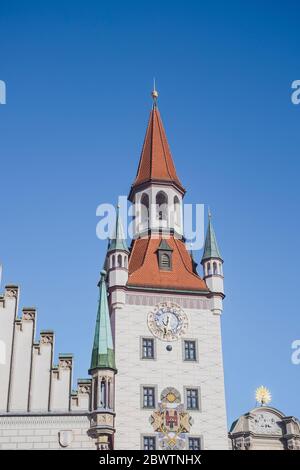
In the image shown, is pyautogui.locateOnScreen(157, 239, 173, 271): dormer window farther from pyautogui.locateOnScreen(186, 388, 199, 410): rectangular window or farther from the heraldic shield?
the heraldic shield

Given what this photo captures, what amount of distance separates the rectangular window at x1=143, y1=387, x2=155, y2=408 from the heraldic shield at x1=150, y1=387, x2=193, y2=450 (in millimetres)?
385

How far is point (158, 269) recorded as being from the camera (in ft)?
138

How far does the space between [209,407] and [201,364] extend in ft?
7.31

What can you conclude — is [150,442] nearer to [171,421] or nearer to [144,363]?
[171,421]

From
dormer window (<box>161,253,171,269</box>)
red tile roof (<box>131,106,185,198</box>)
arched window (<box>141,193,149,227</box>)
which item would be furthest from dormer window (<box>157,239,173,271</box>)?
red tile roof (<box>131,106,185,198</box>)

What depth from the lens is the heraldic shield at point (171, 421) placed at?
120ft

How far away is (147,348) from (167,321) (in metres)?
1.85

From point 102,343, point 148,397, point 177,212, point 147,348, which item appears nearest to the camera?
point 102,343

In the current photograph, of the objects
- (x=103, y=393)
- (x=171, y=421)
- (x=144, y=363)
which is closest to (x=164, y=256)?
(x=144, y=363)

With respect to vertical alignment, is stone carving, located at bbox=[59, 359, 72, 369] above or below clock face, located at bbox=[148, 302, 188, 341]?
below

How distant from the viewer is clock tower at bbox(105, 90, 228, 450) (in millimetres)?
36781

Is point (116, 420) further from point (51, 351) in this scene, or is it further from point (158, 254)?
point (158, 254)

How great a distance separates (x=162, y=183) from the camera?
4622 cm
